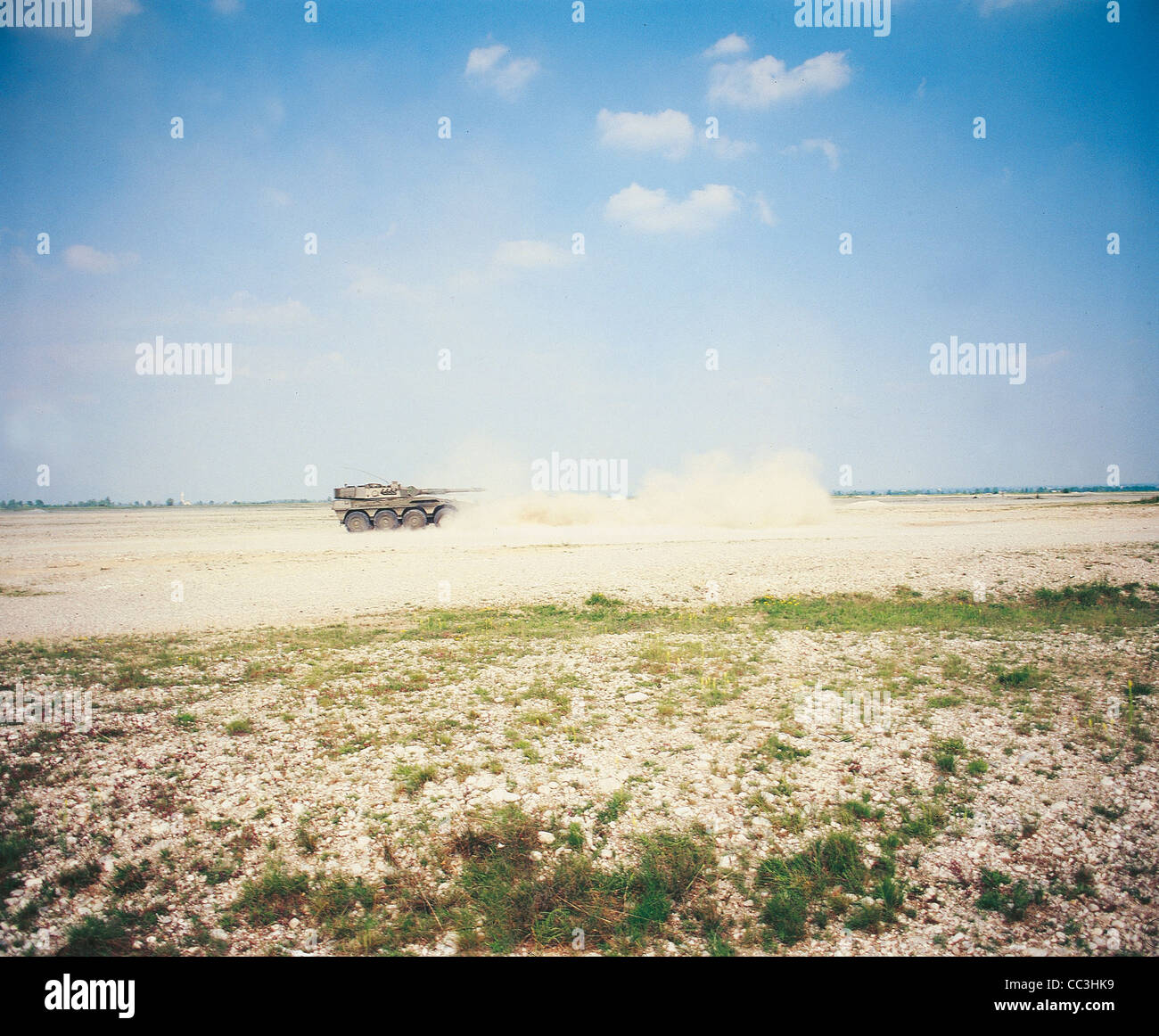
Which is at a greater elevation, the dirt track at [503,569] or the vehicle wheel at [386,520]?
the vehicle wheel at [386,520]

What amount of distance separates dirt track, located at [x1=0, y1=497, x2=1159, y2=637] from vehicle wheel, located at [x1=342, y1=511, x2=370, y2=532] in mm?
3925

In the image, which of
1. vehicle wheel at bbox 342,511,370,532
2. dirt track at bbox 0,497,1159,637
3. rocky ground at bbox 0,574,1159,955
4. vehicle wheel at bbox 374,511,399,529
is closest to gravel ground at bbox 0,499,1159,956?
rocky ground at bbox 0,574,1159,955

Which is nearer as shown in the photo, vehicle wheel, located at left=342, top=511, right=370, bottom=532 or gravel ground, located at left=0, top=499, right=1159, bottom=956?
gravel ground, located at left=0, top=499, right=1159, bottom=956

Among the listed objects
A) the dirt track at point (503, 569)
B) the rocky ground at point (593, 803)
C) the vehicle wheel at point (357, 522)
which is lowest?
the rocky ground at point (593, 803)

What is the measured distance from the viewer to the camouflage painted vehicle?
38.5m

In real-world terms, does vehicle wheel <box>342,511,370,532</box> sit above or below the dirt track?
above

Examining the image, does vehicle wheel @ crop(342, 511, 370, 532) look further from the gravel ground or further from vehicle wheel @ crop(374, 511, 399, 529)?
the gravel ground

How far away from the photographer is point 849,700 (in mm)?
8984

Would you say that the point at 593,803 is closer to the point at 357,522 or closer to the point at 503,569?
the point at 503,569

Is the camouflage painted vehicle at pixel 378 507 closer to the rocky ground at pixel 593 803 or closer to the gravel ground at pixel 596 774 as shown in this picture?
the gravel ground at pixel 596 774

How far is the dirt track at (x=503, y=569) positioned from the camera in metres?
16.0

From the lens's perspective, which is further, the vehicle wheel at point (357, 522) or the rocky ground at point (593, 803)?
the vehicle wheel at point (357, 522)

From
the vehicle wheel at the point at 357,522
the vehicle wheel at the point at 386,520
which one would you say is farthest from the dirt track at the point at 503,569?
the vehicle wheel at the point at 386,520
